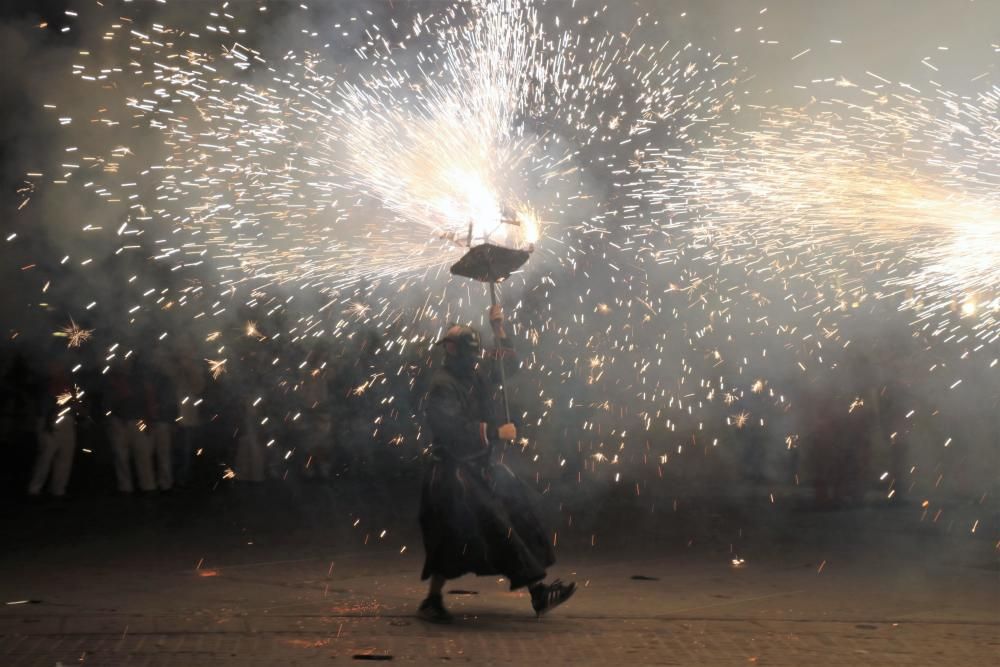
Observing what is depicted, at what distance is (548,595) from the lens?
6.41 metres

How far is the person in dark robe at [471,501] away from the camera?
252 inches

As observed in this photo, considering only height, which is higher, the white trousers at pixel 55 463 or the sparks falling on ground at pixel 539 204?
the sparks falling on ground at pixel 539 204

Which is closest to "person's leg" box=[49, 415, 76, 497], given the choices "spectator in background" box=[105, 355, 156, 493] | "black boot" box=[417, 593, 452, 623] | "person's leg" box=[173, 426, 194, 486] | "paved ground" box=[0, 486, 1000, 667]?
"spectator in background" box=[105, 355, 156, 493]

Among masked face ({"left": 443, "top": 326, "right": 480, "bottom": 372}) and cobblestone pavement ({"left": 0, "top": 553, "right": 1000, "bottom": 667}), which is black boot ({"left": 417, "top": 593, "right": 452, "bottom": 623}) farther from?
masked face ({"left": 443, "top": 326, "right": 480, "bottom": 372})

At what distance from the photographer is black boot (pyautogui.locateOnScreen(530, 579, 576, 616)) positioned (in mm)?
6391

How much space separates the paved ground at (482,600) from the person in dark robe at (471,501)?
276 mm

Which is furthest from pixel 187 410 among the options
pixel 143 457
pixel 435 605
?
pixel 435 605

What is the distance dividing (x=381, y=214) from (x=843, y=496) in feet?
19.3

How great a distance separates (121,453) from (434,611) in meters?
7.78

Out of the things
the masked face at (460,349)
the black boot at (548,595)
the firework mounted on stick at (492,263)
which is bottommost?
the black boot at (548,595)

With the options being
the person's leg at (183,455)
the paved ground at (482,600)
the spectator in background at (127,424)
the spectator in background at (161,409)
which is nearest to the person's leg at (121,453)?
the spectator in background at (127,424)

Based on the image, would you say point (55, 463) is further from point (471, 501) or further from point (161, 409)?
point (471, 501)

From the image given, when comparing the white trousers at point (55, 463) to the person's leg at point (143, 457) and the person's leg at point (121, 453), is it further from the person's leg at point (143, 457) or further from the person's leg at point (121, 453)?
the person's leg at point (143, 457)

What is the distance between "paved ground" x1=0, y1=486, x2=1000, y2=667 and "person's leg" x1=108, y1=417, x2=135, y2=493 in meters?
2.43
